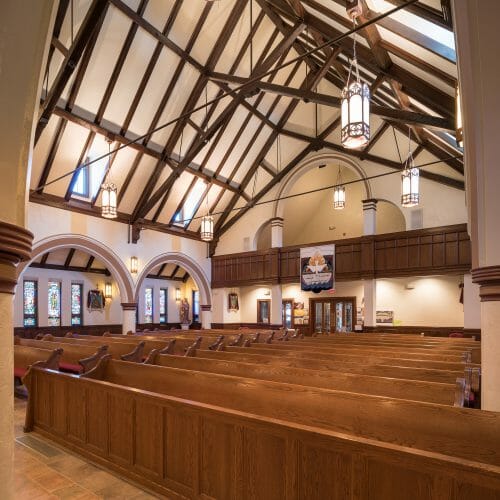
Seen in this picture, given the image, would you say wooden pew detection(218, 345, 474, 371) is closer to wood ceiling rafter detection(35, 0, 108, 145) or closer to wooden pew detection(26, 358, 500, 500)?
wooden pew detection(26, 358, 500, 500)

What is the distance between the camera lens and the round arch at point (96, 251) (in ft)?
37.3

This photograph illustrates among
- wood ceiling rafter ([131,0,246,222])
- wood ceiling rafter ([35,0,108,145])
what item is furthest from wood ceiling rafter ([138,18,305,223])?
wood ceiling rafter ([35,0,108,145])

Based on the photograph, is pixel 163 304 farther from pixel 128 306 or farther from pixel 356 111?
pixel 356 111

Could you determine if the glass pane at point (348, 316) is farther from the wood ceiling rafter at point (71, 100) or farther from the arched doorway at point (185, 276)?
the wood ceiling rafter at point (71, 100)

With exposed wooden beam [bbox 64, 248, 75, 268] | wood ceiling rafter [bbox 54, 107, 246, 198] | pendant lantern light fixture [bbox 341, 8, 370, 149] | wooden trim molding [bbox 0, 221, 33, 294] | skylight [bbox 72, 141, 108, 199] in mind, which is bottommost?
wooden trim molding [bbox 0, 221, 33, 294]

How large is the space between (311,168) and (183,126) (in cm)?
559

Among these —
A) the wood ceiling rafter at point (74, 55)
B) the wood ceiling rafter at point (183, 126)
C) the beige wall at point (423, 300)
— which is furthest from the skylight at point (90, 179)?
the beige wall at point (423, 300)

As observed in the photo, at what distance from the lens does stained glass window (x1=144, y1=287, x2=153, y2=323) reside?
17.3 m

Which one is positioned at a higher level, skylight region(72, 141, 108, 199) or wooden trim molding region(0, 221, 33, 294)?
skylight region(72, 141, 108, 199)

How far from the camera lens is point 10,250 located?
1373mm

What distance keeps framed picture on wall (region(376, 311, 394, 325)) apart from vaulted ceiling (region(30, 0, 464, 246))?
15.7 feet

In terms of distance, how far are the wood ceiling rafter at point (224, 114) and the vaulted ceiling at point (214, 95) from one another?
0.04 m

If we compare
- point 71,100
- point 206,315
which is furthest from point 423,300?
point 71,100

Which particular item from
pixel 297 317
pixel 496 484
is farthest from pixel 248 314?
pixel 496 484
